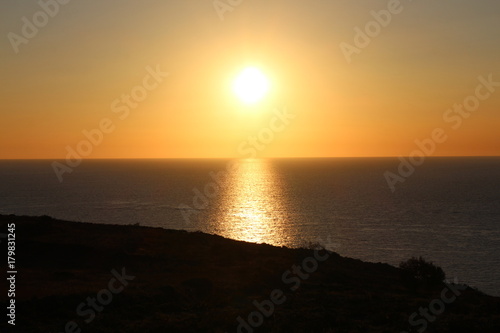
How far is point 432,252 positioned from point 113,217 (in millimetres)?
72027

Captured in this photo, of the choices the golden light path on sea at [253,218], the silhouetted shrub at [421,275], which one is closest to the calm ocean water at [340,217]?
the golden light path on sea at [253,218]

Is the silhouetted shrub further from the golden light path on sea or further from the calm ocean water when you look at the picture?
the golden light path on sea

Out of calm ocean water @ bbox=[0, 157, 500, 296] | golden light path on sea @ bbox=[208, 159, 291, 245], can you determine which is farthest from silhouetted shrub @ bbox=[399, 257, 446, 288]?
→ golden light path on sea @ bbox=[208, 159, 291, 245]

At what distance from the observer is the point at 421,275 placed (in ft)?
117

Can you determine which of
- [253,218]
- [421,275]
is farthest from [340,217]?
[421,275]

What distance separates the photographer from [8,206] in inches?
4921

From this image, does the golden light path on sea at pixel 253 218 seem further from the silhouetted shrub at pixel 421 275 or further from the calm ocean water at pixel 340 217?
the silhouetted shrub at pixel 421 275

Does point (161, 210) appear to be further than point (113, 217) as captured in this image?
Yes

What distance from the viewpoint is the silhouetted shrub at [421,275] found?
3512 cm

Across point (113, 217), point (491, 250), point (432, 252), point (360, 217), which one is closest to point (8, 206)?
point (113, 217)

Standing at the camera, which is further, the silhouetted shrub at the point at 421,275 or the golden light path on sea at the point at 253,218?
the golden light path on sea at the point at 253,218

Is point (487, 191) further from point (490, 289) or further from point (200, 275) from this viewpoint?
point (200, 275)

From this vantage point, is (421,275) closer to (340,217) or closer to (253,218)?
(340,217)

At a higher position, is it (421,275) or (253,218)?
(253,218)
